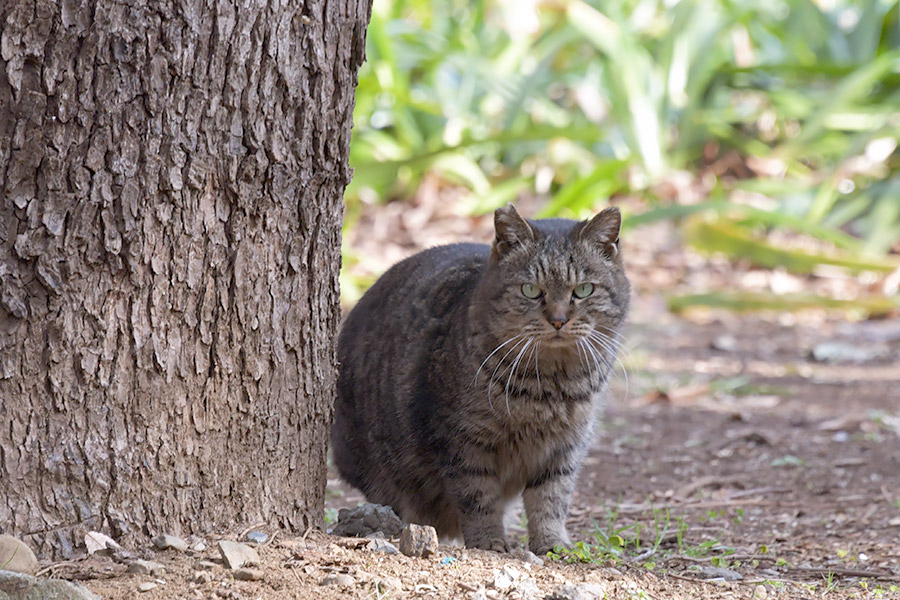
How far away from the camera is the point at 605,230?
312cm

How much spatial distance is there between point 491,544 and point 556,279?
817mm

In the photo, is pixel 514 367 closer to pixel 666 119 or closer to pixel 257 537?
pixel 257 537

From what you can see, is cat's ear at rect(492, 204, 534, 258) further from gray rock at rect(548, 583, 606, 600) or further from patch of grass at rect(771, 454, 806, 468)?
patch of grass at rect(771, 454, 806, 468)

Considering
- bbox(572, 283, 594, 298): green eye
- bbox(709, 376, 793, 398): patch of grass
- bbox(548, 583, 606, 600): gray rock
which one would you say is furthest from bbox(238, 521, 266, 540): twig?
bbox(709, 376, 793, 398): patch of grass

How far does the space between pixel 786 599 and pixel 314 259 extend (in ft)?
4.51

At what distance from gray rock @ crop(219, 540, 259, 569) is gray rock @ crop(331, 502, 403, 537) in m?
0.56

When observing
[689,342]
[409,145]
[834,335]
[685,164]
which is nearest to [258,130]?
[689,342]

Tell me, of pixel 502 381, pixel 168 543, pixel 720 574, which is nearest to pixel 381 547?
pixel 168 543

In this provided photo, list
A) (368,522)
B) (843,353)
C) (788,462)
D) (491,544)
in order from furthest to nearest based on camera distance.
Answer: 1. (843,353)
2. (788,462)
3. (491,544)
4. (368,522)

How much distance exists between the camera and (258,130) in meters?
2.23

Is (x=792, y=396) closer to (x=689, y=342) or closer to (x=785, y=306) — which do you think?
(x=689, y=342)

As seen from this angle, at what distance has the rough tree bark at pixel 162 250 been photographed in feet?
6.62

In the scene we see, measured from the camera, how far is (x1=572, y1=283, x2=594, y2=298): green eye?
306 cm

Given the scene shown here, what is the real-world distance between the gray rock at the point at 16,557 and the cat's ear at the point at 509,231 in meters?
1.63
